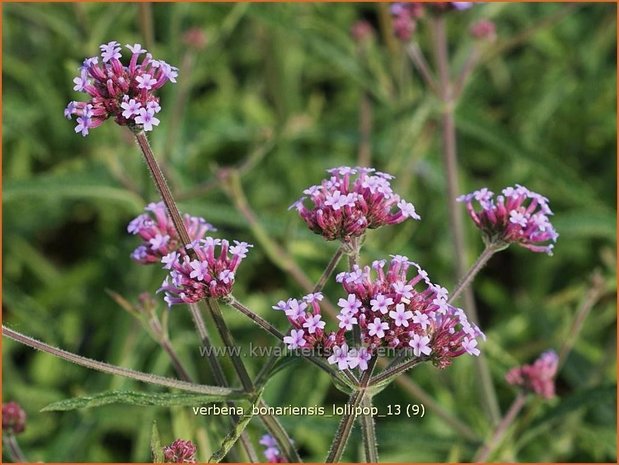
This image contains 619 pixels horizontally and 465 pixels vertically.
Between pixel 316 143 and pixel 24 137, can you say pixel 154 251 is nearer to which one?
pixel 24 137

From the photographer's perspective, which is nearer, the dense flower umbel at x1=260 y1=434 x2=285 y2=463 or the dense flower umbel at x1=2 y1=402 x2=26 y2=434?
the dense flower umbel at x1=260 y1=434 x2=285 y2=463

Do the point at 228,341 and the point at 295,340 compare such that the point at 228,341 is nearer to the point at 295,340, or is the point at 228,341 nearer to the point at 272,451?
the point at 295,340

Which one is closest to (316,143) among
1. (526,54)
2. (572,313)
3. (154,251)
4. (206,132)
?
(206,132)

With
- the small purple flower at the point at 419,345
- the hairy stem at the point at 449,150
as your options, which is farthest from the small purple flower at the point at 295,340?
the hairy stem at the point at 449,150

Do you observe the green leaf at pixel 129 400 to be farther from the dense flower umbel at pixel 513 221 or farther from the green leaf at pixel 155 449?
the dense flower umbel at pixel 513 221

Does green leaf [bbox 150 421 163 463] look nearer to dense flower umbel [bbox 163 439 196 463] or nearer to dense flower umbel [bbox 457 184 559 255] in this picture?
dense flower umbel [bbox 163 439 196 463]

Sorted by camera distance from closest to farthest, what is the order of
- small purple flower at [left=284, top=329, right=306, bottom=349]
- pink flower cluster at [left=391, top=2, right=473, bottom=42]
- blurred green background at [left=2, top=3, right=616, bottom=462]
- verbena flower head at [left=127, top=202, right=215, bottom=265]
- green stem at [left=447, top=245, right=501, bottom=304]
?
small purple flower at [left=284, top=329, right=306, bottom=349]
green stem at [left=447, top=245, right=501, bottom=304]
verbena flower head at [left=127, top=202, right=215, bottom=265]
pink flower cluster at [left=391, top=2, right=473, bottom=42]
blurred green background at [left=2, top=3, right=616, bottom=462]

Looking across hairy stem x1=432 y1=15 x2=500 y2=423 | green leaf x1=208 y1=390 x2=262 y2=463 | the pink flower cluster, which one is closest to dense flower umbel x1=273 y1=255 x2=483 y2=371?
green leaf x1=208 y1=390 x2=262 y2=463
